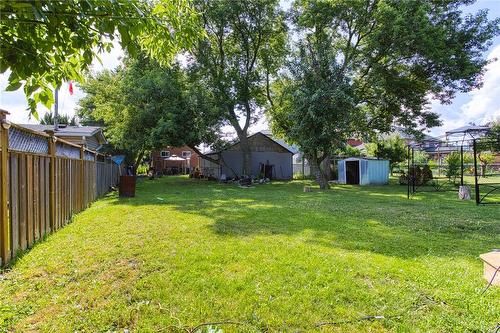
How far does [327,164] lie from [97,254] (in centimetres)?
1992

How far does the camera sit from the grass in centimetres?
256

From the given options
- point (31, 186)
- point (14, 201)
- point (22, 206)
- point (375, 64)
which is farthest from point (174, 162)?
point (14, 201)

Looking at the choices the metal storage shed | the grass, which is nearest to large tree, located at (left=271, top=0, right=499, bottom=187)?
the metal storage shed

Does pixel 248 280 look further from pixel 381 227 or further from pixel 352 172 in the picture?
pixel 352 172

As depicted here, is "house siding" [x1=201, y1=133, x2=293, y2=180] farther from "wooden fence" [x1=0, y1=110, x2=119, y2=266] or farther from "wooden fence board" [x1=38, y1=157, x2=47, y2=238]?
"wooden fence board" [x1=38, y1=157, x2=47, y2=238]

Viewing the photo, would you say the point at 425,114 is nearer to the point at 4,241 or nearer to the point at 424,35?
the point at 424,35

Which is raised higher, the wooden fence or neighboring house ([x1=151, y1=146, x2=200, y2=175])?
neighboring house ([x1=151, y1=146, x2=200, y2=175])

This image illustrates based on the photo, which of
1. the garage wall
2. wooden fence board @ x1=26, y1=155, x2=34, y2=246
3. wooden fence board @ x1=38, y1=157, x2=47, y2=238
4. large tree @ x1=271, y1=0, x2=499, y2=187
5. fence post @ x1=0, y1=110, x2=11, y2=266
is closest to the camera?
fence post @ x1=0, y1=110, x2=11, y2=266

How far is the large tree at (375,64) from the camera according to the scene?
50.2ft

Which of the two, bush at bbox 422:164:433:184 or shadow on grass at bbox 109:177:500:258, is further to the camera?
bush at bbox 422:164:433:184

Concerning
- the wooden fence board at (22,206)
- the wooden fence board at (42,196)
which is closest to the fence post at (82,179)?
the wooden fence board at (42,196)

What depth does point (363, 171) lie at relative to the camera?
66.2 feet

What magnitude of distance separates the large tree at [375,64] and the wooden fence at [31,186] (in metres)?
11.4

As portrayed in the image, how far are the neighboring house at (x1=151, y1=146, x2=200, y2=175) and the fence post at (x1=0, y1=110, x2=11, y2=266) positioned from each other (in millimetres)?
33516
